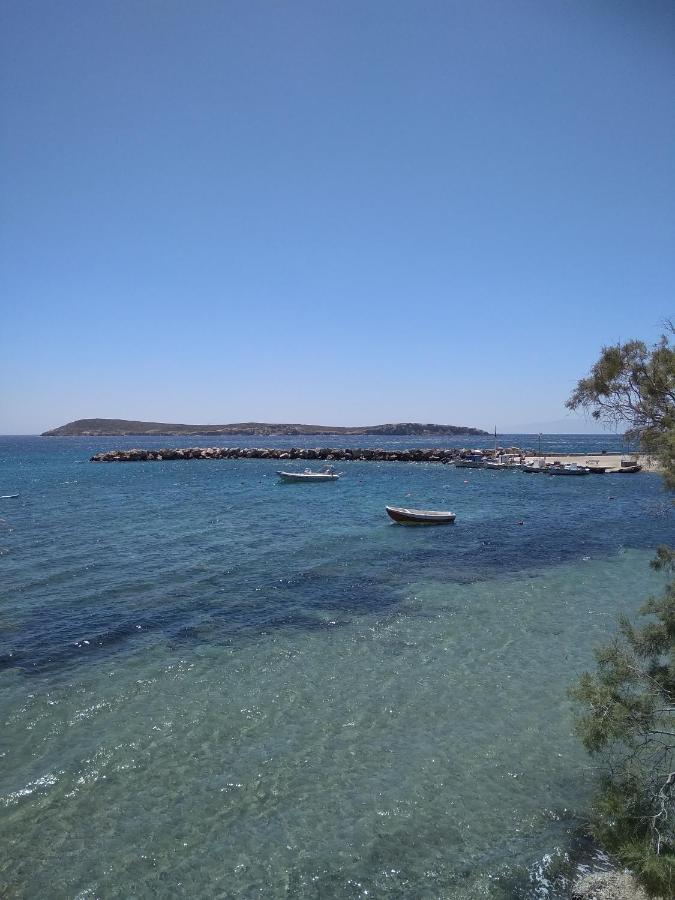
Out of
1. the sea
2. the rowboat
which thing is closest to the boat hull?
the rowboat

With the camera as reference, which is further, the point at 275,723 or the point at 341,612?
the point at 341,612

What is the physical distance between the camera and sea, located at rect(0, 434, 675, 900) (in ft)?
26.0

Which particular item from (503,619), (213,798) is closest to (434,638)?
(503,619)

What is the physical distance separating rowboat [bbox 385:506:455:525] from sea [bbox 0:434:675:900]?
19.4ft

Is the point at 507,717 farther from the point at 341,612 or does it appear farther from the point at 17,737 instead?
the point at 17,737

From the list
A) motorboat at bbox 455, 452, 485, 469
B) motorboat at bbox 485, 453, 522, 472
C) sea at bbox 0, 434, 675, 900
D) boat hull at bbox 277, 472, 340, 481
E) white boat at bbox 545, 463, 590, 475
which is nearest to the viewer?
sea at bbox 0, 434, 675, 900

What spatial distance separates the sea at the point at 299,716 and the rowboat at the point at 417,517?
19.4 ft

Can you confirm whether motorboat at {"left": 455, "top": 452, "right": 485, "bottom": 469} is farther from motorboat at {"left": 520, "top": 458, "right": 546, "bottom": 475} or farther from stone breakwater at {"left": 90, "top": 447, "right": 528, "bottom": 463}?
motorboat at {"left": 520, "top": 458, "right": 546, "bottom": 475}

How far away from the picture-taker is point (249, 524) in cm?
3519

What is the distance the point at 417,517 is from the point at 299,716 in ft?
78.3

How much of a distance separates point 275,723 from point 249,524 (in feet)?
78.8

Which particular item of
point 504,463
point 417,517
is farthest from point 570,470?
point 417,517

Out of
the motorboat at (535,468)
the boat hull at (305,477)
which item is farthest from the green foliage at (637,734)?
the motorboat at (535,468)

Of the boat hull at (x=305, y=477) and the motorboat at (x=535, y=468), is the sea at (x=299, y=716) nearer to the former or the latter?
the boat hull at (x=305, y=477)
